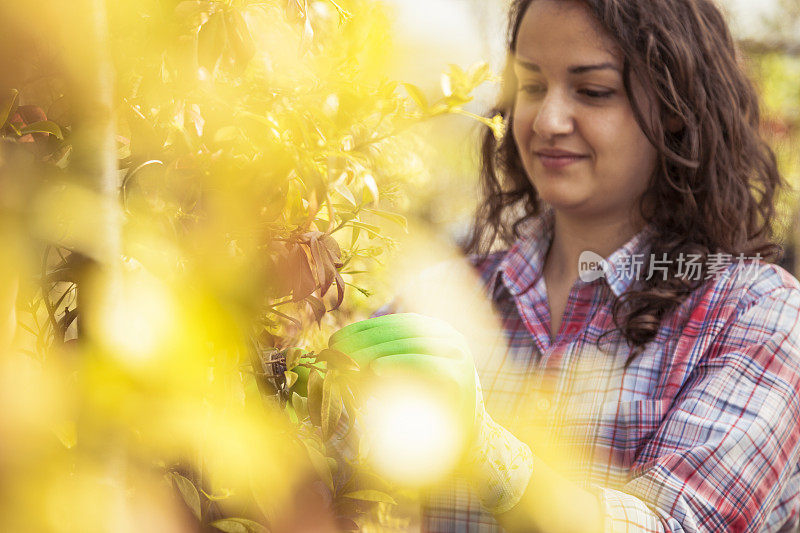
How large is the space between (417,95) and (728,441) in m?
0.84

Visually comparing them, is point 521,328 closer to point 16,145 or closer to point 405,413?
point 405,413

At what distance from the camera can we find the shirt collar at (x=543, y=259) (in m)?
1.64

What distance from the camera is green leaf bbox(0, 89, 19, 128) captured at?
600mm

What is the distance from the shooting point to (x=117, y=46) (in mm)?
641

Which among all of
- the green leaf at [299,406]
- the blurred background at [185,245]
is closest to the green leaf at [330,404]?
the blurred background at [185,245]

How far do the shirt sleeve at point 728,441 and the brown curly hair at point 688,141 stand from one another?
18 centimetres

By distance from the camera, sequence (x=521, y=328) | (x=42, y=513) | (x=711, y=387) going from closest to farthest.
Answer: (x=42, y=513) → (x=711, y=387) → (x=521, y=328)

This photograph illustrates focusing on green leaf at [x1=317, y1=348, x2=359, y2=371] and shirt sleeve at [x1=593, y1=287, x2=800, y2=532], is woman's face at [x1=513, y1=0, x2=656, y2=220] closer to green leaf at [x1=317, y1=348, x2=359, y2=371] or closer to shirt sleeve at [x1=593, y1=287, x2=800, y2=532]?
shirt sleeve at [x1=593, y1=287, x2=800, y2=532]

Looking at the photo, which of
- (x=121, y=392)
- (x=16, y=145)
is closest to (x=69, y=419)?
(x=121, y=392)

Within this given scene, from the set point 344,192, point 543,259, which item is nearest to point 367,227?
point 344,192

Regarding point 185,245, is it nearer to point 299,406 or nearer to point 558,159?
point 299,406

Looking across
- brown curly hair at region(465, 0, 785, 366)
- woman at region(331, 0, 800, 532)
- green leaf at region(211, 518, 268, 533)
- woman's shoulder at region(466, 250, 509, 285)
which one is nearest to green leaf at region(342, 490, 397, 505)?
green leaf at region(211, 518, 268, 533)

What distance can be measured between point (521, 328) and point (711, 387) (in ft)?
1.71

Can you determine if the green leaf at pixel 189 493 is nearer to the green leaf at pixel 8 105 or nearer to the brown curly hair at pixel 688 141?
the green leaf at pixel 8 105
